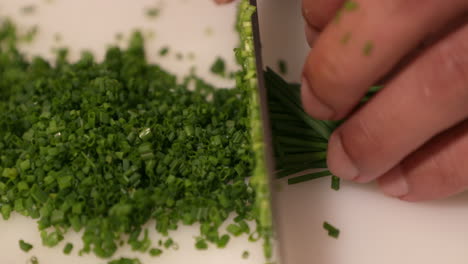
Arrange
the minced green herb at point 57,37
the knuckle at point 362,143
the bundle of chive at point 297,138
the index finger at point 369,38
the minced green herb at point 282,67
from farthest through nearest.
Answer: the minced green herb at point 57,37 → the minced green herb at point 282,67 → the bundle of chive at point 297,138 → the knuckle at point 362,143 → the index finger at point 369,38

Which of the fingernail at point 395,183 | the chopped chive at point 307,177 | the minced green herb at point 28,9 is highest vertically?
the minced green herb at point 28,9

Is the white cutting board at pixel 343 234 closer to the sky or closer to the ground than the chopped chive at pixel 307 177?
closer to the ground

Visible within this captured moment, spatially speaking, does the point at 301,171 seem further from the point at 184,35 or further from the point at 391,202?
the point at 184,35

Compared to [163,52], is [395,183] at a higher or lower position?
lower

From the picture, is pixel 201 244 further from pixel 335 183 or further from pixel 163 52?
pixel 163 52

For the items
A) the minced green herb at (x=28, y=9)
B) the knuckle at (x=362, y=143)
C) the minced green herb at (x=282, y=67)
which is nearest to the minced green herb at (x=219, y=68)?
the minced green herb at (x=282, y=67)

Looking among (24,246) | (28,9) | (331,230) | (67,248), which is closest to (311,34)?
(331,230)

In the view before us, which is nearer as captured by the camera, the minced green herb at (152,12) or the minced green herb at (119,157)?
the minced green herb at (119,157)

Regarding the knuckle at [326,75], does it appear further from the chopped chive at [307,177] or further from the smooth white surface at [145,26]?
the smooth white surface at [145,26]
